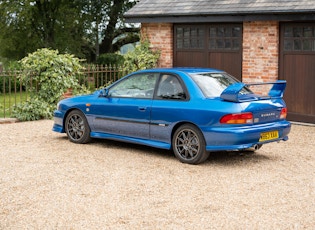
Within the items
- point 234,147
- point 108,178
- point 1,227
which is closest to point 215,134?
point 234,147

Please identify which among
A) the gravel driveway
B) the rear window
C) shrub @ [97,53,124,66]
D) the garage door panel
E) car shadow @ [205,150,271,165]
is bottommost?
the gravel driveway

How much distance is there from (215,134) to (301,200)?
7.01 ft

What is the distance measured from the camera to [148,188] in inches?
318

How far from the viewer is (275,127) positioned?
32.0ft

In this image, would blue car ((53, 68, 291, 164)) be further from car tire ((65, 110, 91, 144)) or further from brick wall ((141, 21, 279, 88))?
brick wall ((141, 21, 279, 88))

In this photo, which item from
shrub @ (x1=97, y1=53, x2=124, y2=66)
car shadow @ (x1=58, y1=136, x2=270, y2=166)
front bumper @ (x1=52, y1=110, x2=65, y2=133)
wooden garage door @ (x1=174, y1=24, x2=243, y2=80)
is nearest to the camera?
car shadow @ (x1=58, y1=136, x2=270, y2=166)

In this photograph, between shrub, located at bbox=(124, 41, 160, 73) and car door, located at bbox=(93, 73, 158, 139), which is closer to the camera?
car door, located at bbox=(93, 73, 158, 139)

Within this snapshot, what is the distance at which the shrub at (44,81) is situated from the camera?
15570 millimetres

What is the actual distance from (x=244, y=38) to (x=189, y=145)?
22.3 feet

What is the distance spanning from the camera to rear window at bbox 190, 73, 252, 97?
987 cm

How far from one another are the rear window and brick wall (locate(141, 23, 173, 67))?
23.5 feet

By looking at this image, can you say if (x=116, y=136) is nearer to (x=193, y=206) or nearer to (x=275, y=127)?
(x=275, y=127)

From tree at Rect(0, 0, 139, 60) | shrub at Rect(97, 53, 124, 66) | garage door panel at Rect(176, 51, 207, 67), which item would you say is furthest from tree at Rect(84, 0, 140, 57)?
garage door panel at Rect(176, 51, 207, 67)

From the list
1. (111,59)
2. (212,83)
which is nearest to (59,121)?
(212,83)
